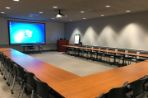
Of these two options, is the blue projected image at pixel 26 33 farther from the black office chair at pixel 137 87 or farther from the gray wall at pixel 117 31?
the black office chair at pixel 137 87

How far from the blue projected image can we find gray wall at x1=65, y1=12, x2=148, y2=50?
3.26 m

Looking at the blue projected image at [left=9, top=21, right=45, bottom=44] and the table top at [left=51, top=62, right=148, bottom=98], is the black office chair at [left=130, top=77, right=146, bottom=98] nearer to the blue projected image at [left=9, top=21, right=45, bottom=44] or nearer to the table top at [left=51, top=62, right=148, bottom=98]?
the table top at [left=51, top=62, right=148, bottom=98]

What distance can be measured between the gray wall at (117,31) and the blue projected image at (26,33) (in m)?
3.26

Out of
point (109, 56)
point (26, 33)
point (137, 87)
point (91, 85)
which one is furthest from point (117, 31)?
point (91, 85)

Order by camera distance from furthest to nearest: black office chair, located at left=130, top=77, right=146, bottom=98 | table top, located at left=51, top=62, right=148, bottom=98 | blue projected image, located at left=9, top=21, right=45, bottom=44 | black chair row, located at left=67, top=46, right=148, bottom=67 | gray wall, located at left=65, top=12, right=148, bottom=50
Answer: blue projected image, located at left=9, top=21, right=45, bottom=44
gray wall, located at left=65, top=12, right=148, bottom=50
black chair row, located at left=67, top=46, right=148, bottom=67
black office chair, located at left=130, top=77, right=146, bottom=98
table top, located at left=51, top=62, right=148, bottom=98

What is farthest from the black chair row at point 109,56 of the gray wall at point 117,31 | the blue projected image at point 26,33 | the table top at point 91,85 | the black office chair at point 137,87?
the black office chair at point 137,87

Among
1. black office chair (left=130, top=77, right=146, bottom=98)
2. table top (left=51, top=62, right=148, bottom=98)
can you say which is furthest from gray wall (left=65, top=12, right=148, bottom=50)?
black office chair (left=130, top=77, right=146, bottom=98)

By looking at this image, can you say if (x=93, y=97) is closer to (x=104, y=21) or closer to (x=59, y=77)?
(x=59, y=77)

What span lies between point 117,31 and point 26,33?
23.1 feet

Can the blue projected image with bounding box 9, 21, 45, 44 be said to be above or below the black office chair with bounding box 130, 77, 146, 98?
above

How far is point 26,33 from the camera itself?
38.3 ft

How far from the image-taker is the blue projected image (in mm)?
11055

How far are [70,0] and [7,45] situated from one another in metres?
7.72

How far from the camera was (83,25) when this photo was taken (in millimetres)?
11836
